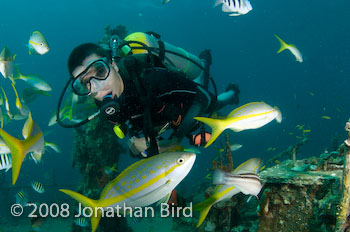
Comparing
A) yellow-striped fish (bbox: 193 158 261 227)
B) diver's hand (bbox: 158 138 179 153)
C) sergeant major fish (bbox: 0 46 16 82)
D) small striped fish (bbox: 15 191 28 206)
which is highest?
sergeant major fish (bbox: 0 46 16 82)

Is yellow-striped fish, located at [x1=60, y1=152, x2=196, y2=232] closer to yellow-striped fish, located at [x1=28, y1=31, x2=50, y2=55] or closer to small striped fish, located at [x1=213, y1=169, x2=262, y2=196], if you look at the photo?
small striped fish, located at [x1=213, y1=169, x2=262, y2=196]

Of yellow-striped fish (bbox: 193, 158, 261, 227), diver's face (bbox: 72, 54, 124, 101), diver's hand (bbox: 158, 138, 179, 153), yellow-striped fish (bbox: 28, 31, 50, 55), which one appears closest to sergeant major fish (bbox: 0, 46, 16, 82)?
yellow-striped fish (bbox: 28, 31, 50, 55)

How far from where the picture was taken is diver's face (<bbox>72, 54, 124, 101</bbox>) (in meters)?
3.01

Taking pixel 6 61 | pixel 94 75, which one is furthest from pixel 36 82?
pixel 94 75

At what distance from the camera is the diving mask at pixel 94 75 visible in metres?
3.00

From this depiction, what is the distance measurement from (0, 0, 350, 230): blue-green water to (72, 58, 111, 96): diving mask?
27.5m

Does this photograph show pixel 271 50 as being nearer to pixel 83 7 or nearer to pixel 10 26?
pixel 83 7

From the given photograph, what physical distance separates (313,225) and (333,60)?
101 metres

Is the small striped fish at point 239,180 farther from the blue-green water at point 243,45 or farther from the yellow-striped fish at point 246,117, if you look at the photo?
the blue-green water at point 243,45

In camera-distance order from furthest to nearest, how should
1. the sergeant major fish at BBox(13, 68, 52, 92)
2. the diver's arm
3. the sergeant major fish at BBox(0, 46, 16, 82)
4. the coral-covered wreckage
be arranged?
the sergeant major fish at BBox(13, 68, 52, 92)
the sergeant major fish at BBox(0, 46, 16, 82)
the diver's arm
the coral-covered wreckage

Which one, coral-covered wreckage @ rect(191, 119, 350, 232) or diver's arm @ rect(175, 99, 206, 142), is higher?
diver's arm @ rect(175, 99, 206, 142)

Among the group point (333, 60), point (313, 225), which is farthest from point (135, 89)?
point (333, 60)

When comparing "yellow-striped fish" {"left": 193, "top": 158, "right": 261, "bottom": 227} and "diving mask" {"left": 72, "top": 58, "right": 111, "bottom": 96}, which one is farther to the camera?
"diving mask" {"left": 72, "top": 58, "right": 111, "bottom": 96}

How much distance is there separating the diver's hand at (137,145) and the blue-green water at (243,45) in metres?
26.5
